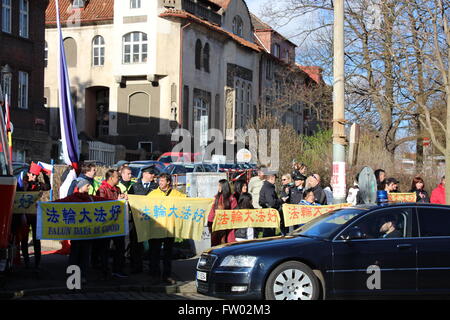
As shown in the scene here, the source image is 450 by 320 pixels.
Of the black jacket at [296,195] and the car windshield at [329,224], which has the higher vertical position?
the black jacket at [296,195]

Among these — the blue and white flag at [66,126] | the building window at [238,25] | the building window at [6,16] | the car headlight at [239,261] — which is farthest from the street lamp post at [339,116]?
the building window at [238,25]

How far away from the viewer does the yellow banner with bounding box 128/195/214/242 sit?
12570 mm

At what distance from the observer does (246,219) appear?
14445 millimetres

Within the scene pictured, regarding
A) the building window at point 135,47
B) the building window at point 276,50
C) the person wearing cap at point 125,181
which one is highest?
the building window at point 276,50

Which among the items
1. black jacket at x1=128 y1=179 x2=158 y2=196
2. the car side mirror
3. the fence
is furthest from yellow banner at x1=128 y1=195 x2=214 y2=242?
the fence

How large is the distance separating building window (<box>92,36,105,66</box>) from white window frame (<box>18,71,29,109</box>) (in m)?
12.7

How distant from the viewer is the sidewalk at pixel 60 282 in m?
10.8

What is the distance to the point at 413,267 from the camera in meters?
10.2

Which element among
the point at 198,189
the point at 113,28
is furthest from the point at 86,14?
the point at 198,189

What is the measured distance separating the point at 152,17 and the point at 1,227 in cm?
3418

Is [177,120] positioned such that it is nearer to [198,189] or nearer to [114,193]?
[198,189]

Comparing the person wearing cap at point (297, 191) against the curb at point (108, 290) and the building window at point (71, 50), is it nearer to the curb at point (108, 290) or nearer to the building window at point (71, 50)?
the curb at point (108, 290)

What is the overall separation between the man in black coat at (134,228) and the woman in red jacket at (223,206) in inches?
55.0
